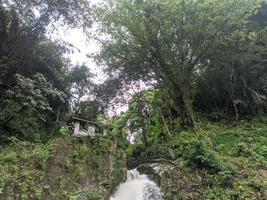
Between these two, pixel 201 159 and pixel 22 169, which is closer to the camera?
pixel 22 169

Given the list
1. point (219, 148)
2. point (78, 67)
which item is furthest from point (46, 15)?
point (219, 148)

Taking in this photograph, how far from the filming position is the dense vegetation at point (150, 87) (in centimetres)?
1025

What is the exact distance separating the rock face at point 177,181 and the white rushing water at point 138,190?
1.06 feet

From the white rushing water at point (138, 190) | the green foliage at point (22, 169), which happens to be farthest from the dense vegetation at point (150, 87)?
the white rushing water at point (138, 190)

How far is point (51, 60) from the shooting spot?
46.5ft

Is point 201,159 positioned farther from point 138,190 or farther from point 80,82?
point 80,82

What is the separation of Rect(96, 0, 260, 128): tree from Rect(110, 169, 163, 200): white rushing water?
4.86m

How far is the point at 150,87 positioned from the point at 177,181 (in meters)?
8.57

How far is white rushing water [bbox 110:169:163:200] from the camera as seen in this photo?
10552 mm

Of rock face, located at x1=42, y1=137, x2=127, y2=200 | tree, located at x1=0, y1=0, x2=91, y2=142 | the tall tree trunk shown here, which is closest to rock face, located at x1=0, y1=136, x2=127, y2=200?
rock face, located at x1=42, y1=137, x2=127, y2=200

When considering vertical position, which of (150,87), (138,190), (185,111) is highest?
(150,87)

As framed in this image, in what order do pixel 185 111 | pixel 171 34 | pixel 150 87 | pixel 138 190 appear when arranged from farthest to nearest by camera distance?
pixel 150 87 → pixel 185 111 → pixel 171 34 → pixel 138 190

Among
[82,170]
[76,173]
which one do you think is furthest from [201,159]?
[76,173]

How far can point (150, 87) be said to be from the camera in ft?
58.4
